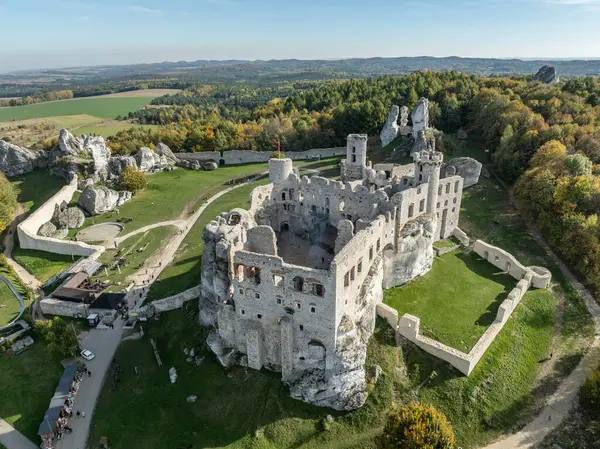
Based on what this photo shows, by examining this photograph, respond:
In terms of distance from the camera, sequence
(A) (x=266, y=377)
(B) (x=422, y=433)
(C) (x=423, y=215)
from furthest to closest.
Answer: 1. (C) (x=423, y=215)
2. (A) (x=266, y=377)
3. (B) (x=422, y=433)

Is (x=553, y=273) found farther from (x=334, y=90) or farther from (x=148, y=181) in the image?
(x=334, y=90)

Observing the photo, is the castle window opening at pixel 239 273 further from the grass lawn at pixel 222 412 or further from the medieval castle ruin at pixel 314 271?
the grass lawn at pixel 222 412

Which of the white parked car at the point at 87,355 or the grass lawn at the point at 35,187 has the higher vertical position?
the grass lawn at the point at 35,187

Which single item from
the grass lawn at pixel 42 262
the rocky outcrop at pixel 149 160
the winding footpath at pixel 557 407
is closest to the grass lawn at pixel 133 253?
the grass lawn at pixel 42 262

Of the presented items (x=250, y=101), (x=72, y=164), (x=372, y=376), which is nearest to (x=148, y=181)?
(x=72, y=164)

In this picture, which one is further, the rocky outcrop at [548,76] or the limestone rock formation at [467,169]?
the rocky outcrop at [548,76]
